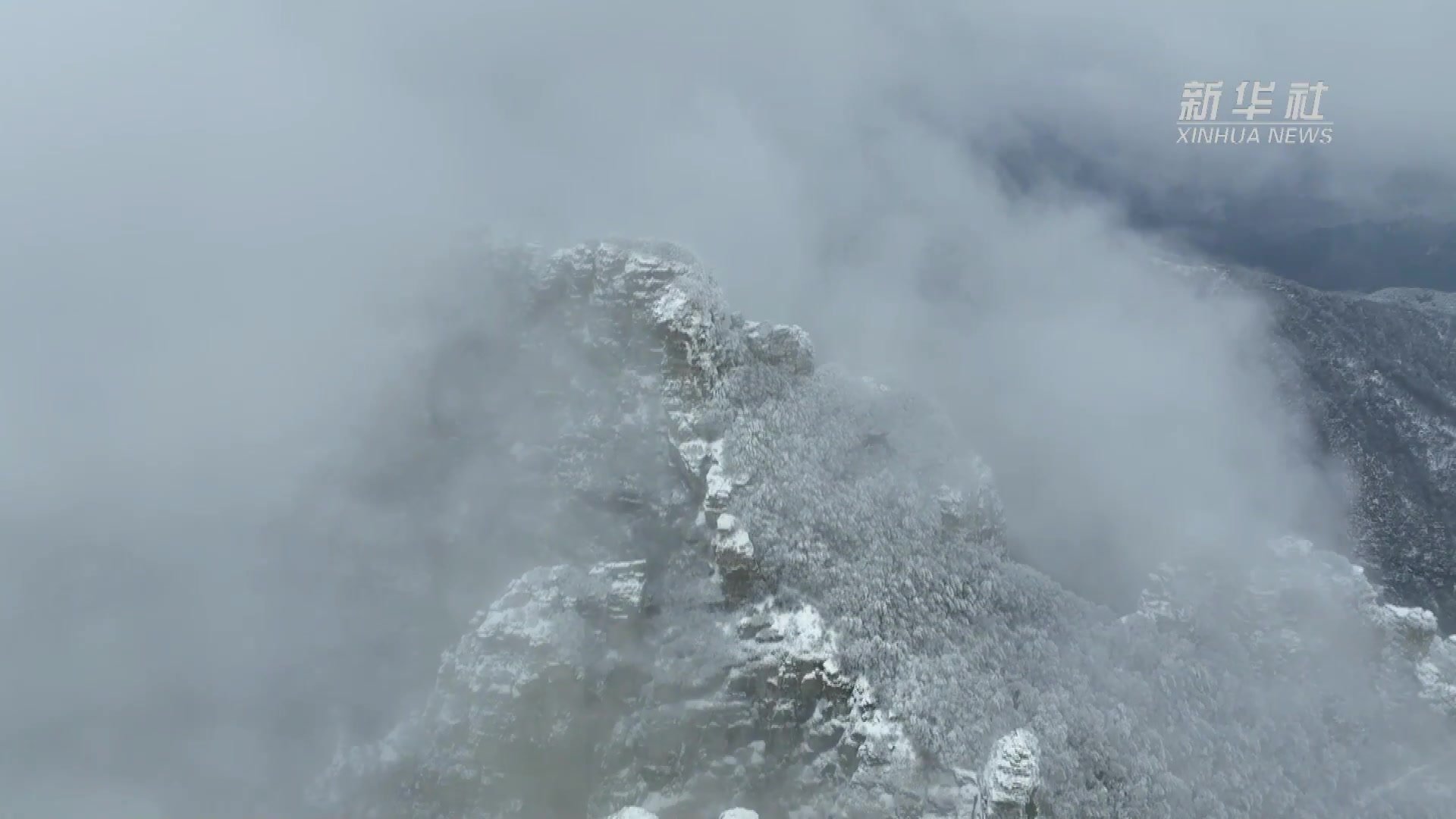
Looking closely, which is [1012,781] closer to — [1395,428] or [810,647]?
[810,647]

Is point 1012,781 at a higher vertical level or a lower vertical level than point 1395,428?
lower

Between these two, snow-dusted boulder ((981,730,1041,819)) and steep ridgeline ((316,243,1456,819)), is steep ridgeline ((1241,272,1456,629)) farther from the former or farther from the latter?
snow-dusted boulder ((981,730,1041,819))

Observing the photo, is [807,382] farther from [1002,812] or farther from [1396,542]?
[1396,542]

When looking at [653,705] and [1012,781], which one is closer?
[1012,781]

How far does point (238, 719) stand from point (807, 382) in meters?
73.8

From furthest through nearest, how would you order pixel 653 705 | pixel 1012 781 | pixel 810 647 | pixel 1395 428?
pixel 1395 428
pixel 653 705
pixel 810 647
pixel 1012 781

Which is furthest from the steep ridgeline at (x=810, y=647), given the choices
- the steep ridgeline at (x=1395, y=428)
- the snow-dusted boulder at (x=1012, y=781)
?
the steep ridgeline at (x=1395, y=428)

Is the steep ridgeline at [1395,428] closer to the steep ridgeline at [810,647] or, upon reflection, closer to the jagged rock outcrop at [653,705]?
the steep ridgeline at [810,647]

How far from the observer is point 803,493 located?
323 ft

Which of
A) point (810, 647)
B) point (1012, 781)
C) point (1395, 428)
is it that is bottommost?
point (1012, 781)

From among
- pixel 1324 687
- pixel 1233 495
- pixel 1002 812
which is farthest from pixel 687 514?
pixel 1233 495

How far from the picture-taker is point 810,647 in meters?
87.5

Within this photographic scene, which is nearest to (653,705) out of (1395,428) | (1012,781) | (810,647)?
(810,647)

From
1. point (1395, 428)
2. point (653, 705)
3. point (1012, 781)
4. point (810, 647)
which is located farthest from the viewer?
point (1395, 428)
